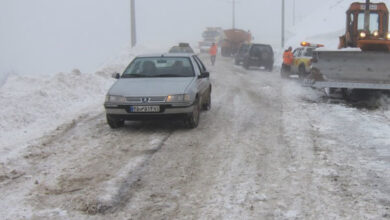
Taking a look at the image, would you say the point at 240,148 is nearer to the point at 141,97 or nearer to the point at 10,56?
the point at 141,97

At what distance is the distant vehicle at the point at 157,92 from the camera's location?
8.24 meters

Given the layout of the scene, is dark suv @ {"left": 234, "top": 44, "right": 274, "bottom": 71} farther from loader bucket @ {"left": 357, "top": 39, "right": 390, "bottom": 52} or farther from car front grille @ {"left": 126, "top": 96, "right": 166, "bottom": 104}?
car front grille @ {"left": 126, "top": 96, "right": 166, "bottom": 104}

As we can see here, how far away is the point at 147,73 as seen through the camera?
30.9ft

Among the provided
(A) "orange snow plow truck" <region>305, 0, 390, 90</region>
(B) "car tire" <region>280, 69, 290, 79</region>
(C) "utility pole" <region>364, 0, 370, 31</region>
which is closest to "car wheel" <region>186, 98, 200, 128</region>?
(A) "orange snow plow truck" <region>305, 0, 390, 90</region>

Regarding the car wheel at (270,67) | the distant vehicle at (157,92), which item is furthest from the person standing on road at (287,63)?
the distant vehicle at (157,92)

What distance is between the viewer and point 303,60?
19328 mm

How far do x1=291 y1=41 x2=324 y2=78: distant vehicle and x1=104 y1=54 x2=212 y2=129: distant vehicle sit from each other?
10361 millimetres

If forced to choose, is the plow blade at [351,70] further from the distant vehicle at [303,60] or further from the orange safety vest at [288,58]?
the orange safety vest at [288,58]

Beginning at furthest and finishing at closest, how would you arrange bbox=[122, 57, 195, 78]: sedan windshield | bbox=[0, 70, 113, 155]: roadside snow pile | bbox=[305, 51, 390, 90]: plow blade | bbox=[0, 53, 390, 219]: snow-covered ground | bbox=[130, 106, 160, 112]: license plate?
1. bbox=[305, 51, 390, 90]: plow blade
2. bbox=[122, 57, 195, 78]: sedan windshield
3. bbox=[0, 70, 113, 155]: roadside snow pile
4. bbox=[130, 106, 160, 112]: license plate
5. bbox=[0, 53, 390, 219]: snow-covered ground

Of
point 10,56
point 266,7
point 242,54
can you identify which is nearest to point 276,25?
point 266,7

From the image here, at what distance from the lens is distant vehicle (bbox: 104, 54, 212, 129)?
824 cm

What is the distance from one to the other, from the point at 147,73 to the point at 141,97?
1.26m

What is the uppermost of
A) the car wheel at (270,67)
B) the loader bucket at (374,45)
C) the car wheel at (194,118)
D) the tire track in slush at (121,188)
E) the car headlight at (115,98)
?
the loader bucket at (374,45)

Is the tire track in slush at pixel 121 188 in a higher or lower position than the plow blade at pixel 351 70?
lower
